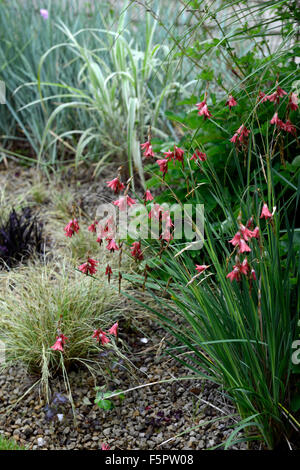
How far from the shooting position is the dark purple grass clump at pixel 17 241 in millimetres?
3254

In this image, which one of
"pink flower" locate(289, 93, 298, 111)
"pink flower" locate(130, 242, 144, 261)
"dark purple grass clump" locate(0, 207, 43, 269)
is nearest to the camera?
"pink flower" locate(289, 93, 298, 111)

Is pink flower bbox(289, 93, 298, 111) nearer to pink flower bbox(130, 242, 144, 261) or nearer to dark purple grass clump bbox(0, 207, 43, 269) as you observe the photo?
pink flower bbox(130, 242, 144, 261)

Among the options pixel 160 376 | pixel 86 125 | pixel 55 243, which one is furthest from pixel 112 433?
pixel 86 125

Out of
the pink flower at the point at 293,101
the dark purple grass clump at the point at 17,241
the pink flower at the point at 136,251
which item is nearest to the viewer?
the pink flower at the point at 293,101

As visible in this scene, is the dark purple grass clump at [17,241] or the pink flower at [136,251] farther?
the dark purple grass clump at [17,241]

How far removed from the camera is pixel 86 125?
452 centimetres

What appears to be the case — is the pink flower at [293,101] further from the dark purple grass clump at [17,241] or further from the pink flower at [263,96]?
the dark purple grass clump at [17,241]

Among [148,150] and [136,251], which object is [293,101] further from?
[136,251]

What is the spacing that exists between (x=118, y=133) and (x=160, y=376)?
2195mm

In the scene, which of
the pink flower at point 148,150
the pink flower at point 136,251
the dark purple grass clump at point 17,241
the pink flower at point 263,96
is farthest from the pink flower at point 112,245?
the dark purple grass clump at point 17,241

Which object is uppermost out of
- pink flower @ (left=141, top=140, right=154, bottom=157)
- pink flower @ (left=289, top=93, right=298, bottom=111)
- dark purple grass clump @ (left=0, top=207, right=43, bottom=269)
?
pink flower @ (left=289, top=93, right=298, bottom=111)

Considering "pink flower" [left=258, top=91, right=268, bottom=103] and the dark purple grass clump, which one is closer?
"pink flower" [left=258, top=91, right=268, bottom=103]

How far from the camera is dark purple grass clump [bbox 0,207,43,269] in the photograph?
3.25 metres

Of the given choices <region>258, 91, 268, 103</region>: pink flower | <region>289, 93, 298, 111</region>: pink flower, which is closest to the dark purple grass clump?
<region>258, 91, 268, 103</region>: pink flower
